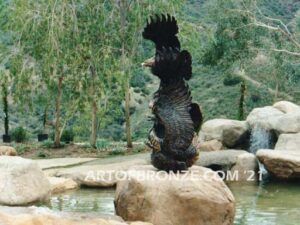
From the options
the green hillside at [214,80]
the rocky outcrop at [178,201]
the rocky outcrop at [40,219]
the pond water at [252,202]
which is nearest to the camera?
the rocky outcrop at [40,219]

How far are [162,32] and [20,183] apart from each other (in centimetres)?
359

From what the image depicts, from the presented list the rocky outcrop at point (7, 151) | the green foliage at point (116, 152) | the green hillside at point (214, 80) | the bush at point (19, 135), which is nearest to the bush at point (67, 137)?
the green hillside at point (214, 80)

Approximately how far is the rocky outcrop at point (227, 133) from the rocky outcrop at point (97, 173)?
4628 mm

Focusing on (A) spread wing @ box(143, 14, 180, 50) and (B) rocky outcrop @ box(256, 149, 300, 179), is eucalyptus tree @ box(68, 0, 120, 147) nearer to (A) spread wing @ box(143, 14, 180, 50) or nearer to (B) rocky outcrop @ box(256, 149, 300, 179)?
(B) rocky outcrop @ box(256, 149, 300, 179)

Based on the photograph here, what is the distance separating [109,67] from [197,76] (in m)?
16.0

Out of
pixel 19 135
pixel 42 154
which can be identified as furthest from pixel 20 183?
pixel 19 135

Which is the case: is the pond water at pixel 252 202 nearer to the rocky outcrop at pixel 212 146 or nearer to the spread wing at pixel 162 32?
the spread wing at pixel 162 32

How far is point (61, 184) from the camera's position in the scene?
11633mm

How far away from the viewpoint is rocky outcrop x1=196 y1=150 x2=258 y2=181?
524 inches

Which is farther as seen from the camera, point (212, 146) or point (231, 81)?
point (231, 81)

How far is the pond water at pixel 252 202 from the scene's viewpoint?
8898 mm

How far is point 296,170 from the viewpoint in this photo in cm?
1258

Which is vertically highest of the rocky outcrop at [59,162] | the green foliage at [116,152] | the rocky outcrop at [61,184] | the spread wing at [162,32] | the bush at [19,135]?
the spread wing at [162,32]

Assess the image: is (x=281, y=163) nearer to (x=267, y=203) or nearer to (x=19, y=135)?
(x=267, y=203)
